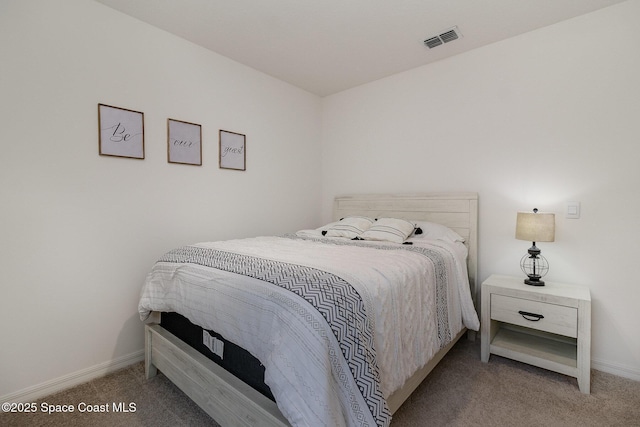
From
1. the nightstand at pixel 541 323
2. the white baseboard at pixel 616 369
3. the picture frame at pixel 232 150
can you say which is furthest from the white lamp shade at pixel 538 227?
the picture frame at pixel 232 150

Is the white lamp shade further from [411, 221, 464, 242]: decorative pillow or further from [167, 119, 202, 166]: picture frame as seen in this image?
[167, 119, 202, 166]: picture frame

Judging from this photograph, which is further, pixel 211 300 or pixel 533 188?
pixel 533 188

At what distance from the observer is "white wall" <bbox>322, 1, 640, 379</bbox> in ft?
6.55

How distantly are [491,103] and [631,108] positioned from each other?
851 mm

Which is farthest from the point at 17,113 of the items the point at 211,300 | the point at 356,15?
the point at 356,15

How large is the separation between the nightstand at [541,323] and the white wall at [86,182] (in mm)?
2290

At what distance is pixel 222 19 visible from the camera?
7.23 ft

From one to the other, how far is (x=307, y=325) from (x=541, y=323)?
1727 mm

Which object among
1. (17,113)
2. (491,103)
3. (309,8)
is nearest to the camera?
(17,113)

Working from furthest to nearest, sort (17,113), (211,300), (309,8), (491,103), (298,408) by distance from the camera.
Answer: (491,103) → (309,8) → (17,113) → (211,300) → (298,408)

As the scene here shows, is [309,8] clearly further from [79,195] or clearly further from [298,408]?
[298,408]

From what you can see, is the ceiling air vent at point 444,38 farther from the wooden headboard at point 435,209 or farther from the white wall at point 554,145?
the wooden headboard at point 435,209

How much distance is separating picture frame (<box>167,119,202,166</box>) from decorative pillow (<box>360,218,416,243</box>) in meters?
1.59

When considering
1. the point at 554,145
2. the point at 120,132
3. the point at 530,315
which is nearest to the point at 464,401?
the point at 530,315
